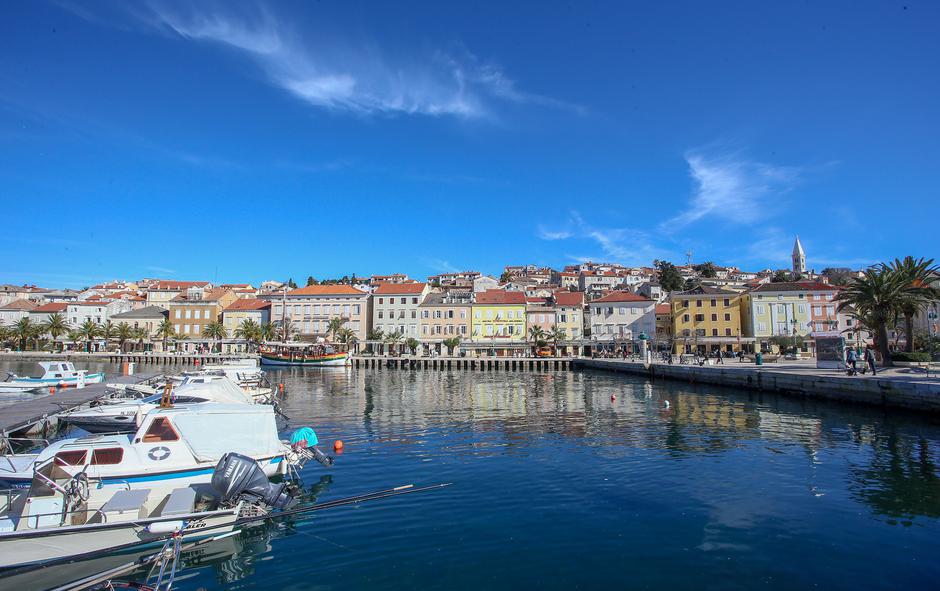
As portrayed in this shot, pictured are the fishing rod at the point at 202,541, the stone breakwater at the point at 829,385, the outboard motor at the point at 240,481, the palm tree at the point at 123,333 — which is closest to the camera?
the fishing rod at the point at 202,541

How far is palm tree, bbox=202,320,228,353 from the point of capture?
9606 cm

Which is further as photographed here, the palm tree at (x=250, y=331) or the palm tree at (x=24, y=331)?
the palm tree at (x=250, y=331)

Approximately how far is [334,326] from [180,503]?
8018 centimetres

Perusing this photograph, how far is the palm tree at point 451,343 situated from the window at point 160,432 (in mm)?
72054

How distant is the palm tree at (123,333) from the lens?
96.4m

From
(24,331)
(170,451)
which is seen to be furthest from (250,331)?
(170,451)

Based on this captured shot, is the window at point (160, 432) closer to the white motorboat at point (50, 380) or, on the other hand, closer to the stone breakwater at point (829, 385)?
the white motorboat at point (50, 380)

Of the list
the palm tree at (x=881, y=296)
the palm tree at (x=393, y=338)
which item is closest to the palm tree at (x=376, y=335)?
the palm tree at (x=393, y=338)

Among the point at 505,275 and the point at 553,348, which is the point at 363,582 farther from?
the point at 505,275

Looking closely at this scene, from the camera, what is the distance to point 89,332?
96312mm

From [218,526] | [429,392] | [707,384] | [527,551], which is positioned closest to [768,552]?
[527,551]

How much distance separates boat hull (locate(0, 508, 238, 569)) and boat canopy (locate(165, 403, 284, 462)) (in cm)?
342

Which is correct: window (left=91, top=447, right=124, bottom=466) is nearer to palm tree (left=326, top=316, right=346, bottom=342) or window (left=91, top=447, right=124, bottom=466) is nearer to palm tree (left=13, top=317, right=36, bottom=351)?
palm tree (left=326, top=316, right=346, bottom=342)

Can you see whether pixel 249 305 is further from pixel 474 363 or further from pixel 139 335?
pixel 474 363
